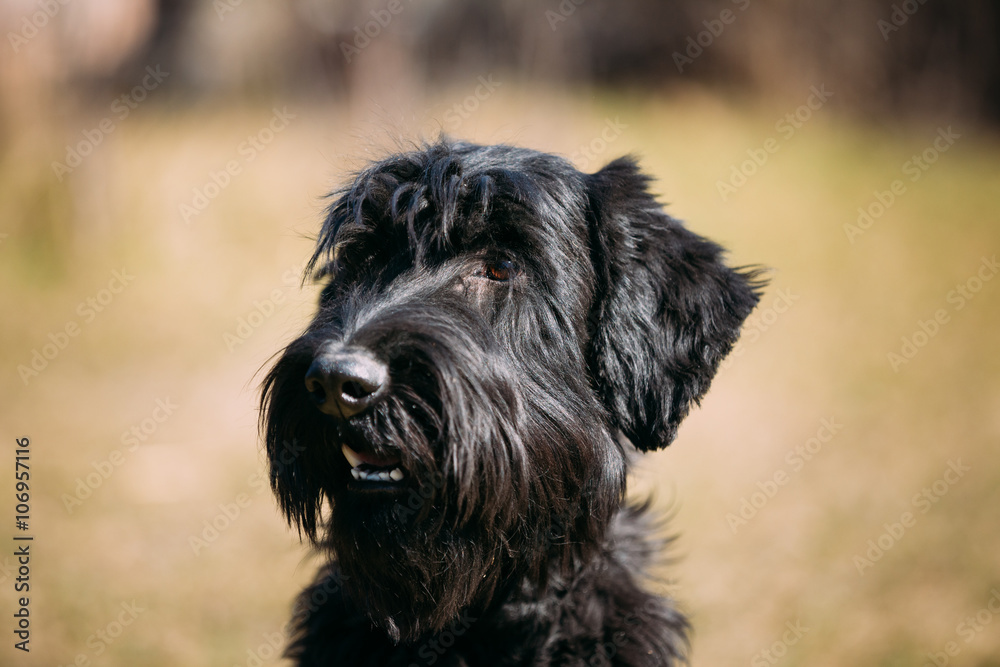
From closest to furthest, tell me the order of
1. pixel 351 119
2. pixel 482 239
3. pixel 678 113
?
pixel 482 239 → pixel 351 119 → pixel 678 113

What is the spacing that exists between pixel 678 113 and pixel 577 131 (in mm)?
3542

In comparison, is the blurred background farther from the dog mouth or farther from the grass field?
the dog mouth

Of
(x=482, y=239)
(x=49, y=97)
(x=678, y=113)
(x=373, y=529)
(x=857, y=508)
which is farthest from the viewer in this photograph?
(x=678, y=113)

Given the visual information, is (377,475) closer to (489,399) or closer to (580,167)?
(489,399)

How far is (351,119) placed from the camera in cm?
1254

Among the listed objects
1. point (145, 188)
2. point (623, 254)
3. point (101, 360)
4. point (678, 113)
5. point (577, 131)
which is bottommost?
point (101, 360)

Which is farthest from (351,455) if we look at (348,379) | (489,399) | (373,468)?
(489,399)

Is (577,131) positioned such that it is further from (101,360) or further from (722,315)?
(722,315)

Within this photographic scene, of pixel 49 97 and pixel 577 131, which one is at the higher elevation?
pixel 577 131

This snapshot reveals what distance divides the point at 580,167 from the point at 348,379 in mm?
2897

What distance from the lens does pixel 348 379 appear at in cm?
234

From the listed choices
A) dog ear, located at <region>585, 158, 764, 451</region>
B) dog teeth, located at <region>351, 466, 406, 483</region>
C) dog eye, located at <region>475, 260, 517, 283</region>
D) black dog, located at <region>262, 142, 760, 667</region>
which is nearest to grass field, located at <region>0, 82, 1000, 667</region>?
black dog, located at <region>262, 142, 760, 667</region>

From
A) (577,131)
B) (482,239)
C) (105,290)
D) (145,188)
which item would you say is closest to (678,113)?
(577,131)

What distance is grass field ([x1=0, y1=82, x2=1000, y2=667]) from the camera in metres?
5.25
